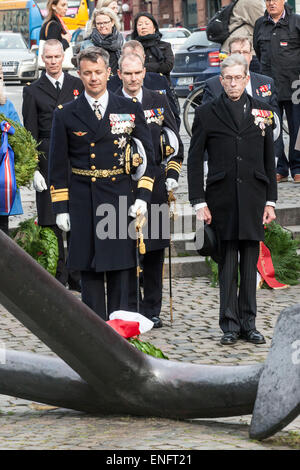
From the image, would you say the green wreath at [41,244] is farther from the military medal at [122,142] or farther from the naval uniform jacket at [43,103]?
the military medal at [122,142]

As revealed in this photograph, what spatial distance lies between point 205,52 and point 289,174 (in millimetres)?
9152

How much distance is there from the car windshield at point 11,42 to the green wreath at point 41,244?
23.6 meters

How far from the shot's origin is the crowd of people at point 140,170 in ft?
23.5

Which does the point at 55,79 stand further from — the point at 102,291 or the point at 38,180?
the point at 102,291

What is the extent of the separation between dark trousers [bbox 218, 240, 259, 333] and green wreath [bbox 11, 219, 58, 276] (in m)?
2.13

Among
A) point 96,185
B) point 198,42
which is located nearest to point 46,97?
point 96,185

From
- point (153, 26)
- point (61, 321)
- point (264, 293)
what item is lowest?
point (264, 293)

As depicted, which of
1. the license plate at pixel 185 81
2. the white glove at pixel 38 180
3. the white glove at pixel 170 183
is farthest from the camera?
the license plate at pixel 185 81

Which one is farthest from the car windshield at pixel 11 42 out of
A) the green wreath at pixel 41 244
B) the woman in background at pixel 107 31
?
the green wreath at pixel 41 244

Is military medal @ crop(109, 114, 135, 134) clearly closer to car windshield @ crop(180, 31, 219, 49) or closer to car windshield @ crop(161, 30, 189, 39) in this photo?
car windshield @ crop(180, 31, 219, 49)

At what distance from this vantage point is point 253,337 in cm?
775

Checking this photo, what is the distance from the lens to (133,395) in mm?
5547
